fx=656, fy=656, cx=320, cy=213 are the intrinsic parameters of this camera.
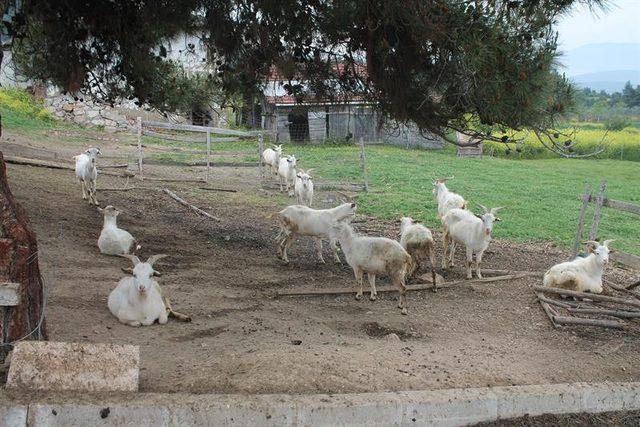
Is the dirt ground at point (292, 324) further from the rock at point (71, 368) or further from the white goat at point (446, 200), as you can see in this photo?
the white goat at point (446, 200)

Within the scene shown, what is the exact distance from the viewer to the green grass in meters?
27.8

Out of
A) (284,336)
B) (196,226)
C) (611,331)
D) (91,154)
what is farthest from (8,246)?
(91,154)

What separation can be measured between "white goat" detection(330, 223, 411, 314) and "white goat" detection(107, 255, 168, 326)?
9.20ft

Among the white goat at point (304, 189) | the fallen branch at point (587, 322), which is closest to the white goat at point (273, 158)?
the white goat at point (304, 189)

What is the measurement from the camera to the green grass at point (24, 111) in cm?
2780

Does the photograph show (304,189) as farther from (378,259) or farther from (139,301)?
(139,301)

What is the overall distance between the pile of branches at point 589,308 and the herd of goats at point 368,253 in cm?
27

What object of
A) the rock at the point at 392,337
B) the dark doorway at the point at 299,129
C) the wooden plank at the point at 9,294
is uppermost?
the dark doorway at the point at 299,129

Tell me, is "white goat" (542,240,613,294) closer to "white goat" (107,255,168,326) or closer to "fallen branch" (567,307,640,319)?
"fallen branch" (567,307,640,319)

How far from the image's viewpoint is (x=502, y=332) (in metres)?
7.93

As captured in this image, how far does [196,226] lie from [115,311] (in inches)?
237

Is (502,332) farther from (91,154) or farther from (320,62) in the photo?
(91,154)

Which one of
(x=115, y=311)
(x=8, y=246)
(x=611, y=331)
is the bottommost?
(x=611, y=331)

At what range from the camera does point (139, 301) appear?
700 centimetres
